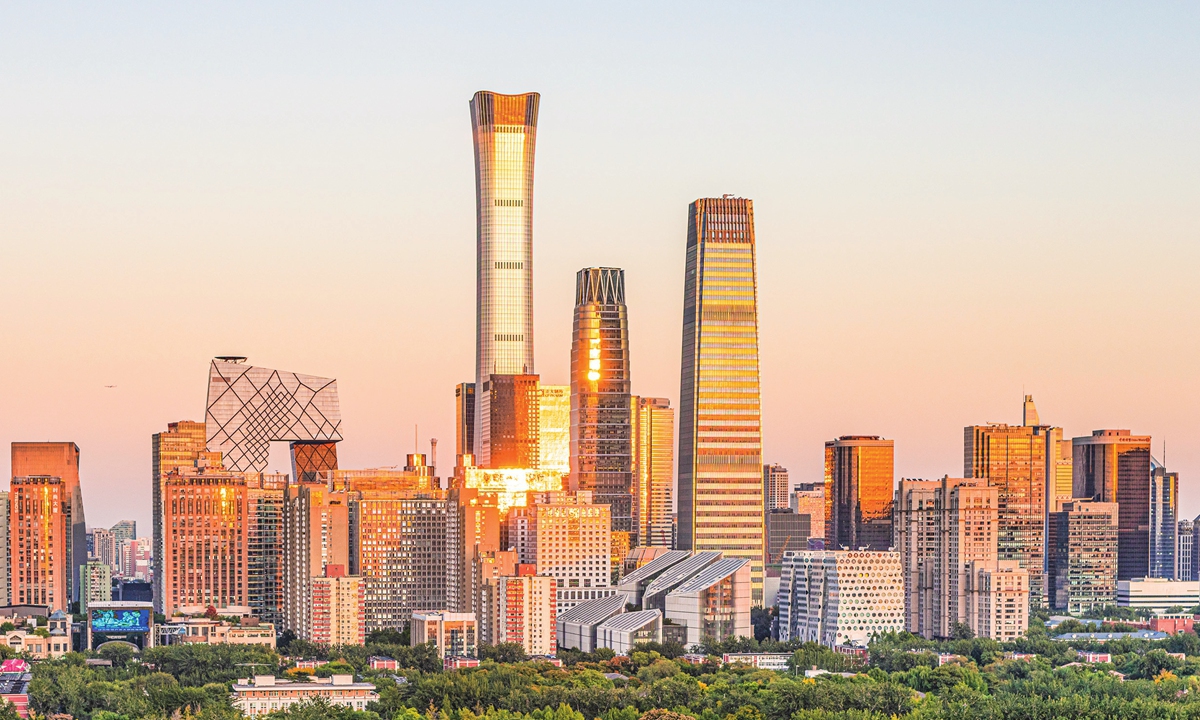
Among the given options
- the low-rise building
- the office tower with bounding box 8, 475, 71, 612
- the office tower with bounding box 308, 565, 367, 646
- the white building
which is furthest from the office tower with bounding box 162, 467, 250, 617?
the low-rise building

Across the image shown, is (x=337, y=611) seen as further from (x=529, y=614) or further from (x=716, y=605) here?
(x=716, y=605)

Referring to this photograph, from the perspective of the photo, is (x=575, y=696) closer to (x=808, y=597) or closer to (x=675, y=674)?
(x=675, y=674)

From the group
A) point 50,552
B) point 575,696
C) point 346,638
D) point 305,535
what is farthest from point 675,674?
point 50,552

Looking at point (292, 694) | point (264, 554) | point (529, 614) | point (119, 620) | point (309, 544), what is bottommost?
point (292, 694)

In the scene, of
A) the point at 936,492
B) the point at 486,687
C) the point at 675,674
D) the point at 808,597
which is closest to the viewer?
the point at 486,687

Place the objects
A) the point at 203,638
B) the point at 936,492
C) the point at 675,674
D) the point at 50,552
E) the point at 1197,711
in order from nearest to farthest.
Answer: the point at 1197,711 → the point at 675,674 → the point at 203,638 → the point at 936,492 → the point at 50,552

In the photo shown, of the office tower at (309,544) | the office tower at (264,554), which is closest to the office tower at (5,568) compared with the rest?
the office tower at (264,554)

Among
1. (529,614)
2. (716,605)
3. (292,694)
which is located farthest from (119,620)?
(716,605)
